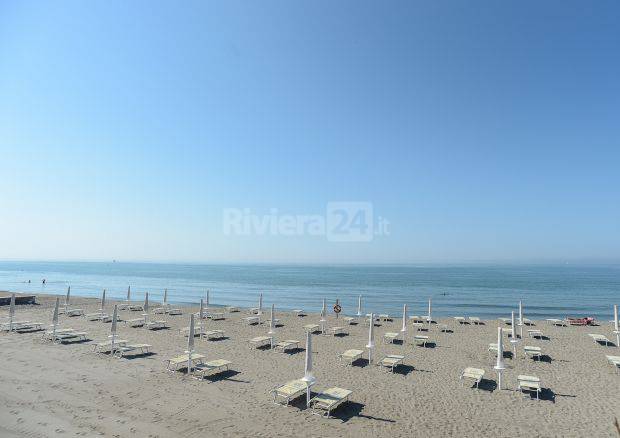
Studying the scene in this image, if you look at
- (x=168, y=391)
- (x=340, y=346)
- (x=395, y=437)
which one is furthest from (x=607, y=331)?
(x=168, y=391)

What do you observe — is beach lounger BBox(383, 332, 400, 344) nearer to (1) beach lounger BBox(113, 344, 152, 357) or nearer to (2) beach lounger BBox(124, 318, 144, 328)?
(1) beach lounger BBox(113, 344, 152, 357)

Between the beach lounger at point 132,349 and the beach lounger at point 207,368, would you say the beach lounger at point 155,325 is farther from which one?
the beach lounger at point 207,368

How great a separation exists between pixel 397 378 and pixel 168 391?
7.70m

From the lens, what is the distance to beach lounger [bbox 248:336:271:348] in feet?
57.3

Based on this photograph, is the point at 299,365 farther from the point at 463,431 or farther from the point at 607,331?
the point at 607,331

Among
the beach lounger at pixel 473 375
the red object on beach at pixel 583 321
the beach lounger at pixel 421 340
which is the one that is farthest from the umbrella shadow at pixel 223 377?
the red object on beach at pixel 583 321

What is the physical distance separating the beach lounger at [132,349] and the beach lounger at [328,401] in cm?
907

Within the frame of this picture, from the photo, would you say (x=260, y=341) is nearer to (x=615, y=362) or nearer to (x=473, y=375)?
(x=473, y=375)

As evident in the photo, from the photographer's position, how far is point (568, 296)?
177 feet

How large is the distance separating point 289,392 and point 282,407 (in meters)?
0.44

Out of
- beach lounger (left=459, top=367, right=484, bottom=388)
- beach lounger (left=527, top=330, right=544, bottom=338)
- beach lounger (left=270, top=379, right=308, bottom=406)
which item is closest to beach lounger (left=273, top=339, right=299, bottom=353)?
beach lounger (left=270, top=379, right=308, bottom=406)

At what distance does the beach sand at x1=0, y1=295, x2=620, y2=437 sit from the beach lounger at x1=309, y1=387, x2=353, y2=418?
0.27 meters

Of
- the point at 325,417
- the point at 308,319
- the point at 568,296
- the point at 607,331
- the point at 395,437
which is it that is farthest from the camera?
the point at 568,296

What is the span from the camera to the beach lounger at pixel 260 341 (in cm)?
1748
